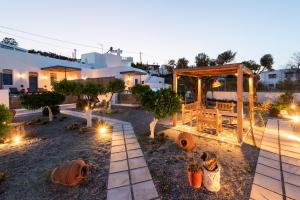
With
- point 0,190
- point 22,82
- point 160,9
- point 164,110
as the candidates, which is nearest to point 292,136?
point 164,110

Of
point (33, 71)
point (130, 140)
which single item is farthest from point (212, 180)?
point (33, 71)

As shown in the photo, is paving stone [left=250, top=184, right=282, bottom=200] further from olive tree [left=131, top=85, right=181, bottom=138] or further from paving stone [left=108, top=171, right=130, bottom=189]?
olive tree [left=131, top=85, right=181, bottom=138]

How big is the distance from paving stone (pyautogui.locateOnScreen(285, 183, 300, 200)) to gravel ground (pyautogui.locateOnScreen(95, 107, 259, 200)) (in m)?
0.55

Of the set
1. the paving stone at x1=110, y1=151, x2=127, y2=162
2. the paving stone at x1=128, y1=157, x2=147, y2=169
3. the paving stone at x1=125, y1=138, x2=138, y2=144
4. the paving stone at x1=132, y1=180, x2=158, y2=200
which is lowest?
the paving stone at x1=132, y1=180, x2=158, y2=200

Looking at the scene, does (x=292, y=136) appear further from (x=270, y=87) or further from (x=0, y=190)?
(x=270, y=87)

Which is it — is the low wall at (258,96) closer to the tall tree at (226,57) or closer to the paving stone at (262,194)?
the tall tree at (226,57)

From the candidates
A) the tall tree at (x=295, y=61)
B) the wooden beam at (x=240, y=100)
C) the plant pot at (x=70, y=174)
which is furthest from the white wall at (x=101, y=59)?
the tall tree at (x=295, y=61)

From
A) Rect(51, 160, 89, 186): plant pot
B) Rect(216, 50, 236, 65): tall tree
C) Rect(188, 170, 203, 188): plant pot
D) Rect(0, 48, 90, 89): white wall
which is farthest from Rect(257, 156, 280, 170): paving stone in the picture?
Rect(216, 50, 236, 65): tall tree

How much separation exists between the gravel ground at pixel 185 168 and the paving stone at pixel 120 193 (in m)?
0.56

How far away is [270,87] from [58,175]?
20.0 m

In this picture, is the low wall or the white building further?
the low wall

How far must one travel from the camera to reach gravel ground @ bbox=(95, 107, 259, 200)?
114 inches

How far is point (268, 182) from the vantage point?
3.18 meters

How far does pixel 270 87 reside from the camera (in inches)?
664
